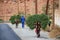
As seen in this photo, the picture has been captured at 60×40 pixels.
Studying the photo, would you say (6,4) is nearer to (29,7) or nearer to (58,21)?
(29,7)

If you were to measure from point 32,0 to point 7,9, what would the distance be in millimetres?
4251

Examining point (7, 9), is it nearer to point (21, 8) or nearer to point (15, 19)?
point (21, 8)

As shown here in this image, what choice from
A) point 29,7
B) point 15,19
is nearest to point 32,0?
point 29,7

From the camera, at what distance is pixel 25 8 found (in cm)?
3988

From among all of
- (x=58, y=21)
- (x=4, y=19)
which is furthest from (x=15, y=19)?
A: (x=4, y=19)

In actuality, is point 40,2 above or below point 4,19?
above

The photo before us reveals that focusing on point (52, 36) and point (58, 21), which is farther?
point (58, 21)

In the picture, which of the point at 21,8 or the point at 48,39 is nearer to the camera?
the point at 48,39

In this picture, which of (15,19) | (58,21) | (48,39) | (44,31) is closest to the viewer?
(48,39)

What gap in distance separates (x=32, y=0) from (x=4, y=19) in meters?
5.38

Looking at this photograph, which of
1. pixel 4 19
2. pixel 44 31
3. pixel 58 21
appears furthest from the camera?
pixel 4 19

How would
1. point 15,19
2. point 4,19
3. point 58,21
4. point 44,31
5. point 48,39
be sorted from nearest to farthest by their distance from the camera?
point 48,39 → point 44,31 → point 58,21 → point 15,19 → point 4,19

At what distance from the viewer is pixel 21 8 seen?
40469mm

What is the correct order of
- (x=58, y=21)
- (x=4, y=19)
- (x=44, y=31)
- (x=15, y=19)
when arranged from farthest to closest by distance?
(x=4, y=19)
(x=15, y=19)
(x=58, y=21)
(x=44, y=31)
